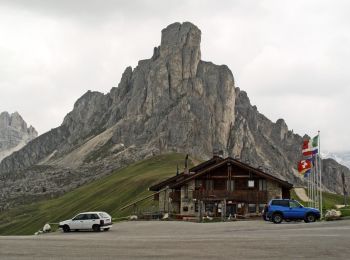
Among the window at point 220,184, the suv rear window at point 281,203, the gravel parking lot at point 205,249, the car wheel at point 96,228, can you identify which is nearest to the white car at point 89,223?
the car wheel at point 96,228

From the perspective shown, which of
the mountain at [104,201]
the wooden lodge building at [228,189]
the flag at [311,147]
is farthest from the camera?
the mountain at [104,201]

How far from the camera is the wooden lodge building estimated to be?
68.1 metres

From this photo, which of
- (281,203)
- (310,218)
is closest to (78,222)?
(281,203)

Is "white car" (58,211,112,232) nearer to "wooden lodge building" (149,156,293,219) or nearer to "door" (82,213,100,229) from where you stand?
"door" (82,213,100,229)

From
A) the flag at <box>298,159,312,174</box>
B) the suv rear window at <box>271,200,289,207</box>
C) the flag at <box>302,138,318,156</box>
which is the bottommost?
the suv rear window at <box>271,200,289,207</box>

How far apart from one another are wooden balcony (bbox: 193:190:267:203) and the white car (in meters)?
24.9

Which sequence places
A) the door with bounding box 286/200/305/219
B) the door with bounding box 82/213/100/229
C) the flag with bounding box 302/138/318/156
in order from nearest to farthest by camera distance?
the door with bounding box 82/213/100/229
the door with bounding box 286/200/305/219
the flag with bounding box 302/138/318/156

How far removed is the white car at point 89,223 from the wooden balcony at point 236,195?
81.8ft

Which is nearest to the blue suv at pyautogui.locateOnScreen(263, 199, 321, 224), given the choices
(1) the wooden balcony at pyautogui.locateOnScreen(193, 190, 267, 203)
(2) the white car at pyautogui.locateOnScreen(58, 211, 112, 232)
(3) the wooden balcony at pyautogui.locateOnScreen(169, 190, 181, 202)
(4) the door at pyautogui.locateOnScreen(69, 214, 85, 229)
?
(2) the white car at pyautogui.locateOnScreen(58, 211, 112, 232)

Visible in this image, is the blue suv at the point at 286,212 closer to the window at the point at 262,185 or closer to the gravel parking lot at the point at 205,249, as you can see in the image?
the gravel parking lot at the point at 205,249

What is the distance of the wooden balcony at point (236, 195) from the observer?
67.9 m

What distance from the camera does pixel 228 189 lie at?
228 ft

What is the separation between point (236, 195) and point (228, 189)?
5.30 feet

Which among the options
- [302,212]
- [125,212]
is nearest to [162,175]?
[125,212]
